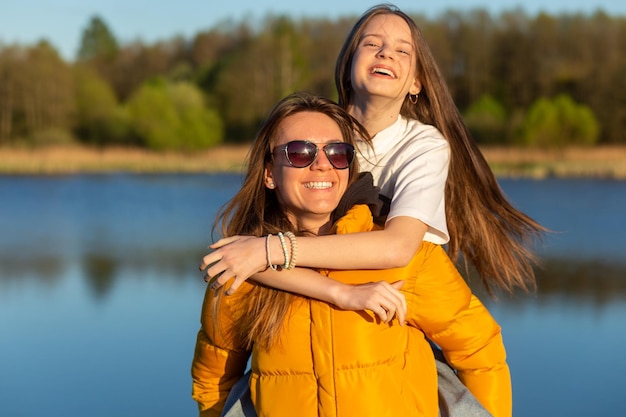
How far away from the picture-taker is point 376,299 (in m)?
1.98

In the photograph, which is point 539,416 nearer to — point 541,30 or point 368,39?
point 368,39

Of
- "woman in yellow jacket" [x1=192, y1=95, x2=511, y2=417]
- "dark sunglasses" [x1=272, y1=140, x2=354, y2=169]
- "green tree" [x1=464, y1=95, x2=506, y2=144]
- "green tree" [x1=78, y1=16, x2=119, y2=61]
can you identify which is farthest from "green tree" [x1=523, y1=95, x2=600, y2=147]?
"green tree" [x1=78, y1=16, x2=119, y2=61]

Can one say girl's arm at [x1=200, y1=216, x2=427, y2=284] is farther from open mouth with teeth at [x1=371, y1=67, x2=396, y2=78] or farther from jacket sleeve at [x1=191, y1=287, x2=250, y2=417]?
open mouth with teeth at [x1=371, y1=67, x2=396, y2=78]

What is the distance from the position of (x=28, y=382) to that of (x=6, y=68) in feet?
128

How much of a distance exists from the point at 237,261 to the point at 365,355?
0.37 metres

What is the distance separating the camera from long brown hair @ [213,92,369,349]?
7.08 feet

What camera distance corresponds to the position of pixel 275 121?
225 centimetres

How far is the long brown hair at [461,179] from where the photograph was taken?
2.66 meters

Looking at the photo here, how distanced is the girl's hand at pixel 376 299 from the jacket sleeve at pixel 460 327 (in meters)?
A: 0.15

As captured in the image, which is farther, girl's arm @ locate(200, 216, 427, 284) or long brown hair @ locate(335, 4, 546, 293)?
long brown hair @ locate(335, 4, 546, 293)

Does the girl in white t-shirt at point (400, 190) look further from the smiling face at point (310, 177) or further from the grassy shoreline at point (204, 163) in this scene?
the grassy shoreline at point (204, 163)

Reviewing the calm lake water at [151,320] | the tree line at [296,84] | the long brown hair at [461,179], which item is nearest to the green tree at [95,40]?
the tree line at [296,84]

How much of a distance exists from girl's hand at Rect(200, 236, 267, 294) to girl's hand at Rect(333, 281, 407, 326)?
215 millimetres

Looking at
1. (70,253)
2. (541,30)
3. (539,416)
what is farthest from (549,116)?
(539,416)
